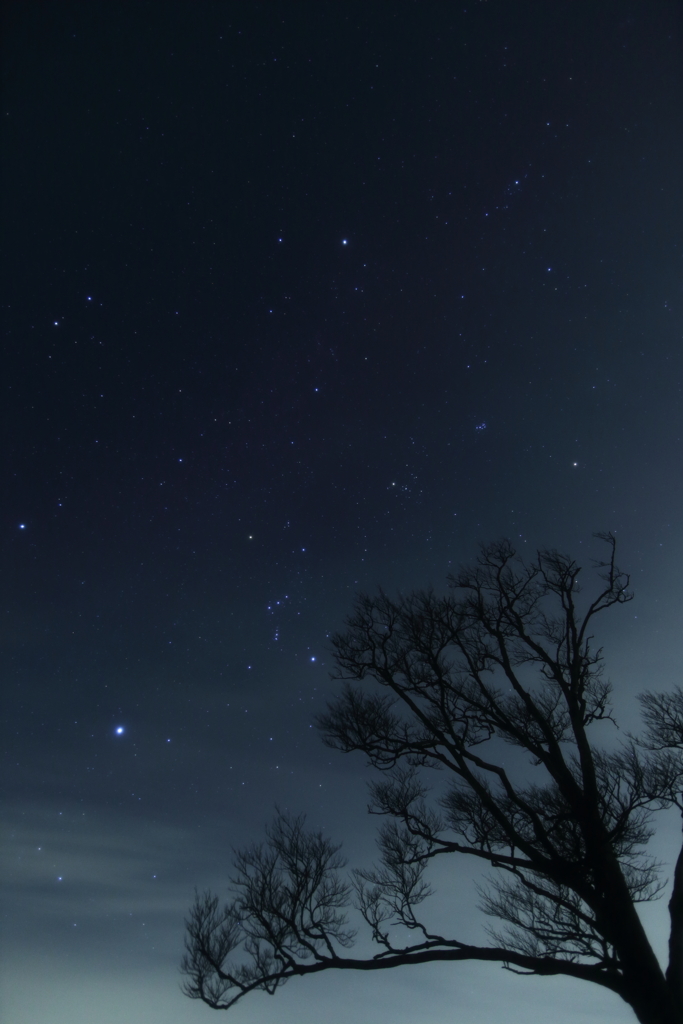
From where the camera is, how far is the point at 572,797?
11.2 meters

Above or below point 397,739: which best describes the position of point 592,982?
below

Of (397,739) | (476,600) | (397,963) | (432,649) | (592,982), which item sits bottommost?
(592,982)

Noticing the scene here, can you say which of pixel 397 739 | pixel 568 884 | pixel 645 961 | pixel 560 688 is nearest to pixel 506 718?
pixel 560 688

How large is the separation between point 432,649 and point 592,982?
573 centimetres

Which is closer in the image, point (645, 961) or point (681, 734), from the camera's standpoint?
point (645, 961)

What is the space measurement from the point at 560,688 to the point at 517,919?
4.11 meters

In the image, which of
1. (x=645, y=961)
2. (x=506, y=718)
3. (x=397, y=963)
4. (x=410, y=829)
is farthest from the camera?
(x=506, y=718)

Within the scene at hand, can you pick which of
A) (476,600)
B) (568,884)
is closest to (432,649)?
(476,600)

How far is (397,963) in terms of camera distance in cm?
1084

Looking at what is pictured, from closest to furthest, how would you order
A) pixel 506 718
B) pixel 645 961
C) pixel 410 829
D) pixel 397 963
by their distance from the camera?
pixel 645 961, pixel 397 963, pixel 410 829, pixel 506 718

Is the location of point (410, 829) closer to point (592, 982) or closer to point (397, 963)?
point (397, 963)

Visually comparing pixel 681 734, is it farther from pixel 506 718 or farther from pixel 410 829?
pixel 410 829

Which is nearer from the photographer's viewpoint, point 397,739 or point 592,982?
point 592,982

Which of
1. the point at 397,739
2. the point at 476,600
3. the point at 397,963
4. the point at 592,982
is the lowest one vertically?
the point at 592,982
